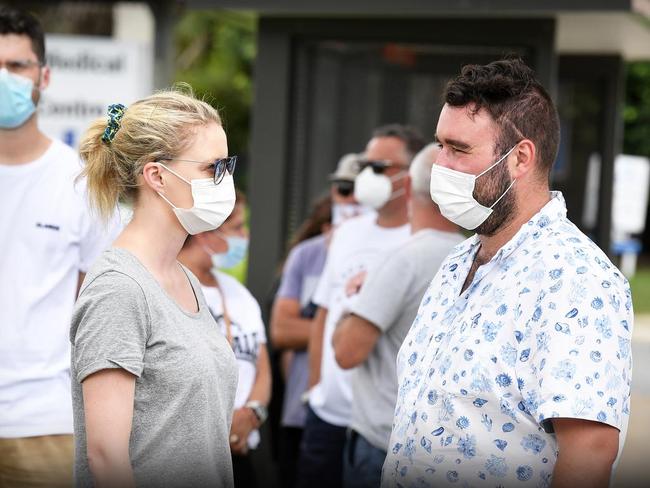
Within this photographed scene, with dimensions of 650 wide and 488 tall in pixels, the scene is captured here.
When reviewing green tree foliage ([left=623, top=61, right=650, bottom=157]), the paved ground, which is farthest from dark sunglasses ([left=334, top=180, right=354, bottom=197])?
green tree foliage ([left=623, top=61, right=650, bottom=157])

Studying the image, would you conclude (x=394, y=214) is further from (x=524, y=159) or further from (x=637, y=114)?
(x=637, y=114)

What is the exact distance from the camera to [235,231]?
5.18 m

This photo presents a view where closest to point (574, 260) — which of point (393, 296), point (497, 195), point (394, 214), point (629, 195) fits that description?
point (497, 195)

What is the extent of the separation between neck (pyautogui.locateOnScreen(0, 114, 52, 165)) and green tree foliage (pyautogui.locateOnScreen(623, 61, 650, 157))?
24798mm

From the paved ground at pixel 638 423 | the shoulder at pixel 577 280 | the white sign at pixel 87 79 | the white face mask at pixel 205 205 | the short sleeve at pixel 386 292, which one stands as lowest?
the paved ground at pixel 638 423

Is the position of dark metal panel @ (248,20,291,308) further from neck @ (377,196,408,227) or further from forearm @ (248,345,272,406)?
forearm @ (248,345,272,406)

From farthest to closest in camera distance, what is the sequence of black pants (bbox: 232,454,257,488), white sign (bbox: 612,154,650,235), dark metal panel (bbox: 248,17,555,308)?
white sign (bbox: 612,154,650,235) < dark metal panel (bbox: 248,17,555,308) < black pants (bbox: 232,454,257,488)

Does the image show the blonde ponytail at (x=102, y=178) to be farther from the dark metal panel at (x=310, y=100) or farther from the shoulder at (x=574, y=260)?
the dark metal panel at (x=310, y=100)

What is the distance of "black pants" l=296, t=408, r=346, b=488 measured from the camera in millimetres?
5301

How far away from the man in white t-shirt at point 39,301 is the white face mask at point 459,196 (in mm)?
1540

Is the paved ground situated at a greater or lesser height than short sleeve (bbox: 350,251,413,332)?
lesser

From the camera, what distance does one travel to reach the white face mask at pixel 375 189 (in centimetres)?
512

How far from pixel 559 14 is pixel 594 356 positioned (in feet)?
13.9

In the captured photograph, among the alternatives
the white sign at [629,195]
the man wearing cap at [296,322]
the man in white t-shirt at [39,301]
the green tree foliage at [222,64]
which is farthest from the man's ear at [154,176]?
the green tree foliage at [222,64]
